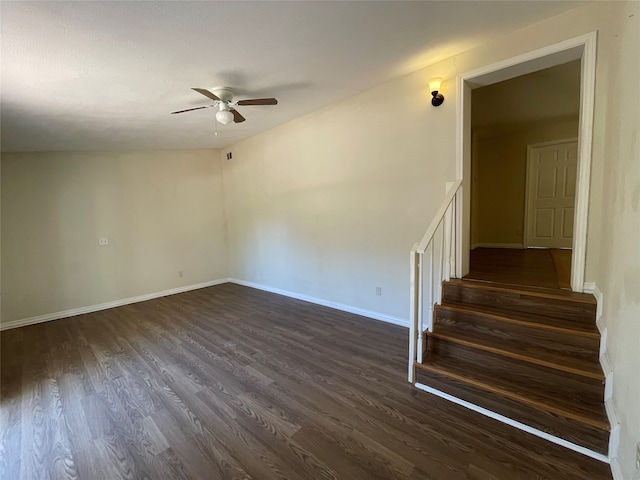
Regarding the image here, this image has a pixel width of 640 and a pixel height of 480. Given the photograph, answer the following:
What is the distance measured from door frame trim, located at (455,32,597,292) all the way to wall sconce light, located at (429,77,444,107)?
165mm

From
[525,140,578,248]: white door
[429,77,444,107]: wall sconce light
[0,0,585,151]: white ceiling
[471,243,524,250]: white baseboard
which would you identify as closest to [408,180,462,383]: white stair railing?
[429,77,444,107]: wall sconce light

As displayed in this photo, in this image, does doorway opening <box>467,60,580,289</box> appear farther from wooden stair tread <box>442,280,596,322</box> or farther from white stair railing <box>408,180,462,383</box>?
wooden stair tread <box>442,280,596,322</box>

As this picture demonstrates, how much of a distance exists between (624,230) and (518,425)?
1317mm

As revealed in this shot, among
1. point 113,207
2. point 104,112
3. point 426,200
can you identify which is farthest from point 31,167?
point 426,200

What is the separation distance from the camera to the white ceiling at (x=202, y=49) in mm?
1795

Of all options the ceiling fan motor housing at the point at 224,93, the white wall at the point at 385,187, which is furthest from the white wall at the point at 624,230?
the ceiling fan motor housing at the point at 224,93

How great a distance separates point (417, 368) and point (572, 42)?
2.76 metres

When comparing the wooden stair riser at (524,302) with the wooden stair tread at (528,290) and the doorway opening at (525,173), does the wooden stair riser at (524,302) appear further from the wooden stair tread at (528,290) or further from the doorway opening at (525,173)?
the doorway opening at (525,173)

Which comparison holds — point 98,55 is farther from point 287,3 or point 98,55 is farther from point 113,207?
point 113,207

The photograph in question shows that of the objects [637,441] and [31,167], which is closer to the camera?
[637,441]

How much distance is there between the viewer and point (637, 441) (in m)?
1.20

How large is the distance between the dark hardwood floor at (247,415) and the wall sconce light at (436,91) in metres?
2.48

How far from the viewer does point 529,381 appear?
194 cm

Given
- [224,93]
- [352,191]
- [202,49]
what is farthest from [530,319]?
[224,93]
